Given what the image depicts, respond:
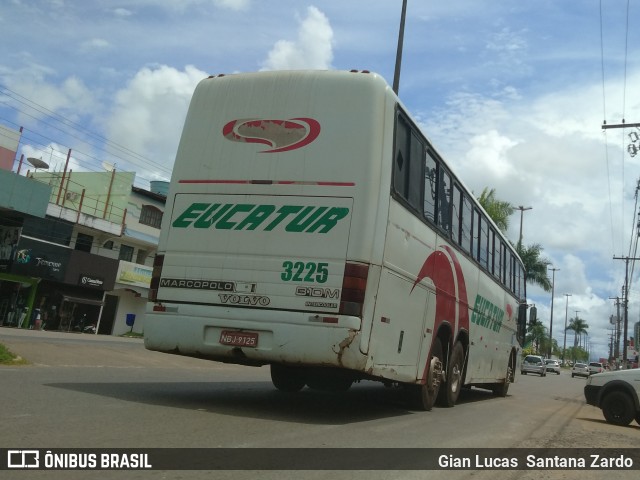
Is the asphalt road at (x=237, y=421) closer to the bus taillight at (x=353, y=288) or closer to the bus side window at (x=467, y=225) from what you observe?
the bus taillight at (x=353, y=288)

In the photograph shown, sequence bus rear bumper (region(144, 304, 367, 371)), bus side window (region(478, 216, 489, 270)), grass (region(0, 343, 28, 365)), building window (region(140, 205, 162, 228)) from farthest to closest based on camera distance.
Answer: building window (region(140, 205, 162, 228))
bus side window (region(478, 216, 489, 270))
grass (region(0, 343, 28, 365))
bus rear bumper (region(144, 304, 367, 371))

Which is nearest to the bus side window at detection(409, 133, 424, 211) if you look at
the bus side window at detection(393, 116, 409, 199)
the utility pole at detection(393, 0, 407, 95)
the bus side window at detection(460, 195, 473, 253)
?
the bus side window at detection(393, 116, 409, 199)

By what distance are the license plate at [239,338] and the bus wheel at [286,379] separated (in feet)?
9.62

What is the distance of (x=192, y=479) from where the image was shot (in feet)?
13.4

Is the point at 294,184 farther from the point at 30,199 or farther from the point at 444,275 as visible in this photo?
the point at 30,199

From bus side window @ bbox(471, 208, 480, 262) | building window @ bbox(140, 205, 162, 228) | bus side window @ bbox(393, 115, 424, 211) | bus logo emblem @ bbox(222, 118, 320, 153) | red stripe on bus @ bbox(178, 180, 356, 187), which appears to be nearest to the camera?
red stripe on bus @ bbox(178, 180, 356, 187)

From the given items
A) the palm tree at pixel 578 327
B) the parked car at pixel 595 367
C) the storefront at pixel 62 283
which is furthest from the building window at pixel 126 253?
the palm tree at pixel 578 327

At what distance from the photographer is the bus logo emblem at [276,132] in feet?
23.4

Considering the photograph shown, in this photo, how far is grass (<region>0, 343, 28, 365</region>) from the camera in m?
10.4

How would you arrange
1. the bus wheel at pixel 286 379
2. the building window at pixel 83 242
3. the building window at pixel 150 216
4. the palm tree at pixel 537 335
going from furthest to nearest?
the palm tree at pixel 537 335 < the building window at pixel 150 216 < the building window at pixel 83 242 < the bus wheel at pixel 286 379

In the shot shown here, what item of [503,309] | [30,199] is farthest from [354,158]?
[30,199]

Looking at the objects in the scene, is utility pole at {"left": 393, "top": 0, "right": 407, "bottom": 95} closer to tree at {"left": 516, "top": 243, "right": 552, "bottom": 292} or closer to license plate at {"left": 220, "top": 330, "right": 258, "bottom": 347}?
license plate at {"left": 220, "top": 330, "right": 258, "bottom": 347}

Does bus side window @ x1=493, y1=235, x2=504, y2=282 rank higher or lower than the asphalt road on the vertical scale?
higher

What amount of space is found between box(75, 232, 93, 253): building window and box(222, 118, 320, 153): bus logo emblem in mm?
29527
